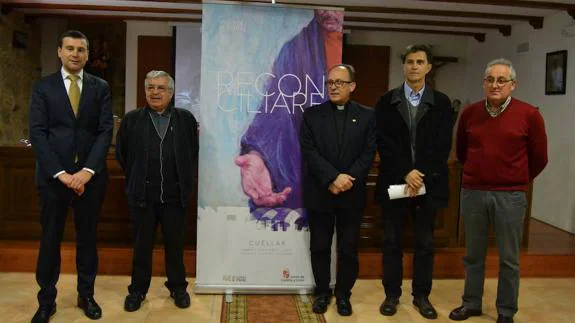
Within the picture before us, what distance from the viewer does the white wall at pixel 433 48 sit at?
27.0 feet

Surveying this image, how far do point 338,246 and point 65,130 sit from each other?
167 centimetres

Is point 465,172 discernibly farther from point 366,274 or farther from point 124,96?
point 124,96

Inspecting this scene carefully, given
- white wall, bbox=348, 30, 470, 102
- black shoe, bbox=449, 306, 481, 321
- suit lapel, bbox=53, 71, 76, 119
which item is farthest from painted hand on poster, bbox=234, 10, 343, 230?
white wall, bbox=348, 30, 470, 102

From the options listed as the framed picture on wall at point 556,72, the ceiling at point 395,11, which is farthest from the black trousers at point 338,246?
the framed picture on wall at point 556,72

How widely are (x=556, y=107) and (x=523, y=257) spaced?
7.90 feet

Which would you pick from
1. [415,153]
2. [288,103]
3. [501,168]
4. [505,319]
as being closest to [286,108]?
Answer: [288,103]

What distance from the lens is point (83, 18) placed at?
745cm

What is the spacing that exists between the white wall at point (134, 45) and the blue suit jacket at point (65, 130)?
506cm

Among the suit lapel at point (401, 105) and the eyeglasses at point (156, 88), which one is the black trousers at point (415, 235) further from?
the eyeglasses at point (156, 88)

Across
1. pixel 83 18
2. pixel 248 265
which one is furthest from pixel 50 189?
pixel 83 18

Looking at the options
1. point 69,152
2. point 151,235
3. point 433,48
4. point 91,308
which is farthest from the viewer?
point 433,48

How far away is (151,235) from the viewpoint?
324 cm

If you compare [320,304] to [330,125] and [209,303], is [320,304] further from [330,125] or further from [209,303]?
[330,125]

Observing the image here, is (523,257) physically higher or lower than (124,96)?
lower
